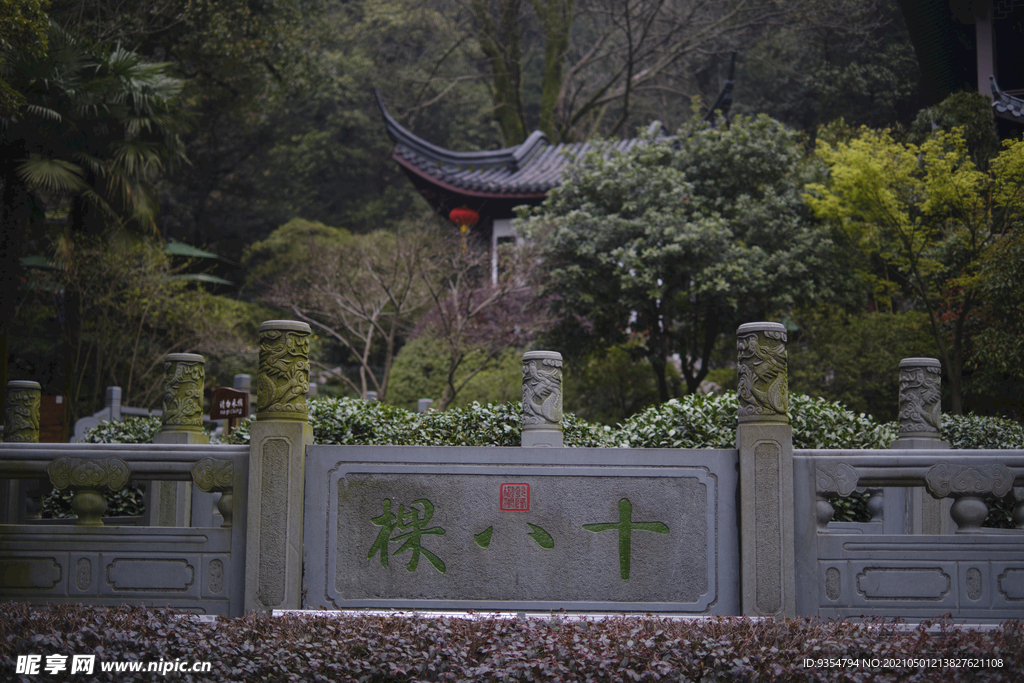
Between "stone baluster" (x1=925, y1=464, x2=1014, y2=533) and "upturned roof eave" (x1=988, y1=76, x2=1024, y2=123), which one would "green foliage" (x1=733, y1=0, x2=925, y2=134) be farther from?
"stone baluster" (x1=925, y1=464, x2=1014, y2=533)

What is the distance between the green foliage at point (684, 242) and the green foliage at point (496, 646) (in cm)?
773

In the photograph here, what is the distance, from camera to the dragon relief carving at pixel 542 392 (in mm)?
5773

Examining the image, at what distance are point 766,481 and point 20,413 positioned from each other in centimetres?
611

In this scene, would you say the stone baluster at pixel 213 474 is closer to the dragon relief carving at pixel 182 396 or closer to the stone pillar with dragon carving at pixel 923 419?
the dragon relief carving at pixel 182 396

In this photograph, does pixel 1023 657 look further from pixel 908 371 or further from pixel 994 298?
pixel 994 298

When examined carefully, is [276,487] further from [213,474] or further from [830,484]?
[830,484]

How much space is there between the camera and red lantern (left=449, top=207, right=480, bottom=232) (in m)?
16.7

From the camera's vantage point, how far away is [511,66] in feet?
68.8

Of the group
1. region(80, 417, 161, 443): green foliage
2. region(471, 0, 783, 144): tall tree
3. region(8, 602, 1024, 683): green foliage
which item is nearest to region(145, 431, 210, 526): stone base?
region(80, 417, 161, 443): green foliage

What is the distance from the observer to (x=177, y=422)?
655cm

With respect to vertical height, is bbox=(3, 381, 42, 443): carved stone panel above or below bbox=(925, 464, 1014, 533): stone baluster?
above

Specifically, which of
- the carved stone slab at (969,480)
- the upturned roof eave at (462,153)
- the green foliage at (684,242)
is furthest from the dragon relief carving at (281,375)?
the upturned roof eave at (462,153)

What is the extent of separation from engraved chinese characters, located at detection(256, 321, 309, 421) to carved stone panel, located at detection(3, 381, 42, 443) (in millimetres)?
2983

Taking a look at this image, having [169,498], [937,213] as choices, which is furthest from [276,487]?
[937,213]
